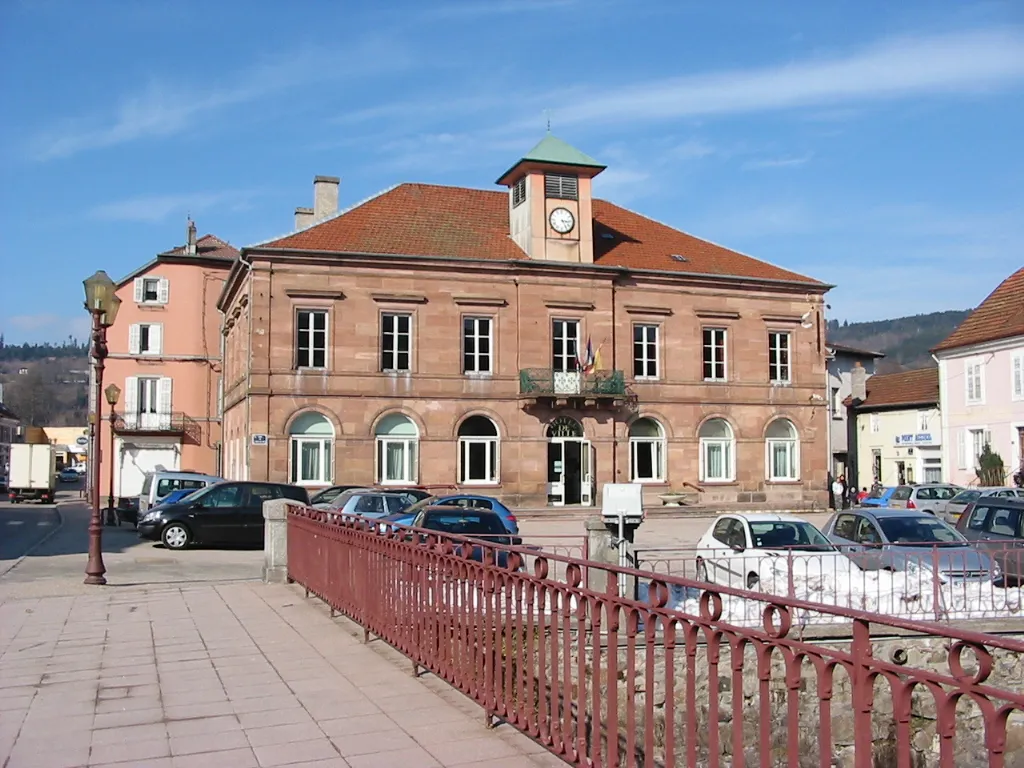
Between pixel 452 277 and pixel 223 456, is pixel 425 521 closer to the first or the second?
pixel 452 277

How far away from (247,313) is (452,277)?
26.5 feet

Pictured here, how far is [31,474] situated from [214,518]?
36.6 m

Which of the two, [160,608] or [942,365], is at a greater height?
[942,365]

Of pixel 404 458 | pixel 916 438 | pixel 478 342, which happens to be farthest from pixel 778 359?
pixel 404 458

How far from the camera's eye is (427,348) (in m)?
40.4

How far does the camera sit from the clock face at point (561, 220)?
42000 mm

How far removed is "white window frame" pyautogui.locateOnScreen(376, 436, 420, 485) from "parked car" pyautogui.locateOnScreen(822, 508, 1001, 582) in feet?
73.5

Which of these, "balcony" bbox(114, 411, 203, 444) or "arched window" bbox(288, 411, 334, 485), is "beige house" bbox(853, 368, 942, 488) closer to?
"arched window" bbox(288, 411, 334, 485)

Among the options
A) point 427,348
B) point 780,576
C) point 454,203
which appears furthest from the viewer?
point 454,203

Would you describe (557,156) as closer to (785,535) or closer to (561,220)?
(561,220)

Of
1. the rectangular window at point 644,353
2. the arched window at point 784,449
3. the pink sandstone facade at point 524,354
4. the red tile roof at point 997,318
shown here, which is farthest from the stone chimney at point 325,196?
the red tile roof at point 997,318

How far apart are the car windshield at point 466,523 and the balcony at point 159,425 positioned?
4253 centimetres

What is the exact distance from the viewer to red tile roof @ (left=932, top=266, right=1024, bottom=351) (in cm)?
4369

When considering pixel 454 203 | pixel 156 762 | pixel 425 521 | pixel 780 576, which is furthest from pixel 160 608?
pixel 454 203
